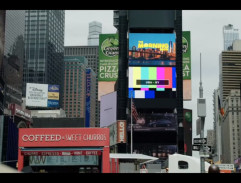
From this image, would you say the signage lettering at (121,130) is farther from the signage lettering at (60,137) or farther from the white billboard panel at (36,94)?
the signage lettering at (60,137)

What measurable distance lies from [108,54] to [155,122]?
2378cm

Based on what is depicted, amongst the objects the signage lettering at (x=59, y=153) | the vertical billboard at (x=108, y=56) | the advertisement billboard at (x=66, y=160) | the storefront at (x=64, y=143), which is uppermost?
the vertical billboard at (x=108, y=56)

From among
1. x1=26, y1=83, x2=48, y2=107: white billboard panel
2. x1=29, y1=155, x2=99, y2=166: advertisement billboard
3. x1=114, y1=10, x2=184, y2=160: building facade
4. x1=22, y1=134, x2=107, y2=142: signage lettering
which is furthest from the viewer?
x1=26, y1=83, x2=48, y2=107: white billboard panel

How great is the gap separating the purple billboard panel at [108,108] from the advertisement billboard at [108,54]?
5992mm

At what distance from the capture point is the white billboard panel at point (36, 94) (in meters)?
165

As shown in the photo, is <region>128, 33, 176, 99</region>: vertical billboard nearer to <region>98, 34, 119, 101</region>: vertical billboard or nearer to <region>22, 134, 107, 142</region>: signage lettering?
<region>98, 34, 119, 101</region>: vertical billboard

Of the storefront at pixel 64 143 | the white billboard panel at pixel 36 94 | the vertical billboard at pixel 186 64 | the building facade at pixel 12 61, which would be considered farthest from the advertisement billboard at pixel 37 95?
the storefront at pixel 64 143

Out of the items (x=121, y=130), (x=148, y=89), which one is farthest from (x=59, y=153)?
(x=148, y=89)

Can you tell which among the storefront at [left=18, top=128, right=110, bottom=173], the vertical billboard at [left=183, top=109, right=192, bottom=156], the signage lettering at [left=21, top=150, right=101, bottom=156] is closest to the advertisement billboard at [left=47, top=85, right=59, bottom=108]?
the vertical billboard at [left=183, top=109, right=192, bottom=156]

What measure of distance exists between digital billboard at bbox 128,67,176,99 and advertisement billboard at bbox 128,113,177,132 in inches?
188

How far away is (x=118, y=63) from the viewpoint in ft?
406

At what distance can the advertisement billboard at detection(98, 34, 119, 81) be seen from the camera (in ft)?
414

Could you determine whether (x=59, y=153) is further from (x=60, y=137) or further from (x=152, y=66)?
(x=152, y=66)
